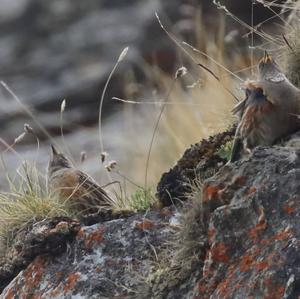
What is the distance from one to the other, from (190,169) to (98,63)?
11.1 m

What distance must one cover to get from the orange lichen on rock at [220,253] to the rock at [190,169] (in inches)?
26.2

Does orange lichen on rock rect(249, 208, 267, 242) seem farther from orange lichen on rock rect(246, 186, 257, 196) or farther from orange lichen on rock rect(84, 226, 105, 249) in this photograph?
orange lichen on rock rect(84, 226, 105, 249)

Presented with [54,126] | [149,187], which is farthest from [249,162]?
[54,126]

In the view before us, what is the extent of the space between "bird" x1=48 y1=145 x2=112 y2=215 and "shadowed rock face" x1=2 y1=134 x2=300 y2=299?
0.24 m

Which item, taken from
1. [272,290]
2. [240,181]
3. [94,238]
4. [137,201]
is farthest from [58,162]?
[272,290]

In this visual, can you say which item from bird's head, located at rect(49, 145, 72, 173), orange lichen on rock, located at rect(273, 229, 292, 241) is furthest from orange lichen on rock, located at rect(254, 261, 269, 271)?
bird's head, located at rect(49, 145, 72, 173)

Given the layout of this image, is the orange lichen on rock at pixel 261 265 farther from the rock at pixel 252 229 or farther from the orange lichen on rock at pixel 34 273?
the orange lichen on rock at pixel 34 273

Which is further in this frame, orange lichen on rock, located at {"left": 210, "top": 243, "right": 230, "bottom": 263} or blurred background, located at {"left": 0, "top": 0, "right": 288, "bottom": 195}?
blurred background, located at {"left": 0, "top": 0, "right": 288, "bottom": 195}

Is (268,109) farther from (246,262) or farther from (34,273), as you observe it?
(34,273)

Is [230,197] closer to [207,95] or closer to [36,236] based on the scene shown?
[36,236]

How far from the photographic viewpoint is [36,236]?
5.45 m

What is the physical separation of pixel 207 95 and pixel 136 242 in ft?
13.0

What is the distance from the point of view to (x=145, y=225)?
17.4ft

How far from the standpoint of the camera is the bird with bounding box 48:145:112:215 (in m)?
5.67
